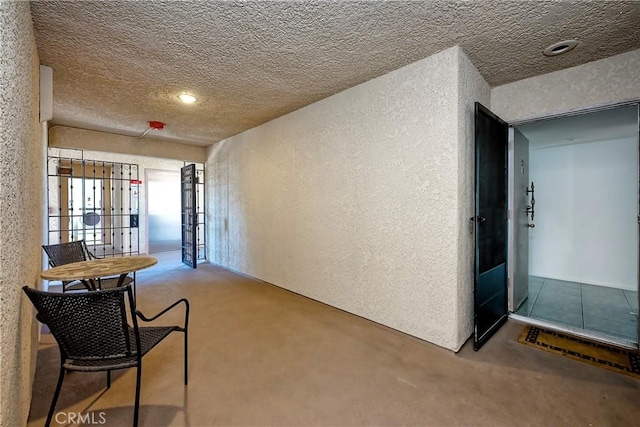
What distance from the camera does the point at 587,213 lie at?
14.6 feet

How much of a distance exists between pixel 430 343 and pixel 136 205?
24.1 ft

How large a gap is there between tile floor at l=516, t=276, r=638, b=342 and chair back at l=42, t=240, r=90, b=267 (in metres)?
4.87

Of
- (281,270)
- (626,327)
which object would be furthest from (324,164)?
(626,327)

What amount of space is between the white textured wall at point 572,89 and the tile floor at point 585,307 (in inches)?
85.5

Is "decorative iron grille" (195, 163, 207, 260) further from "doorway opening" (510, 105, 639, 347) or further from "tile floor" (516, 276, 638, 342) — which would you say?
"tile floor" (516, 276, 638, 342)

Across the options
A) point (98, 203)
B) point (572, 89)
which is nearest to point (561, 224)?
point (572, 89)

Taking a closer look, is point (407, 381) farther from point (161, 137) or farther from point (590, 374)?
point (161, 137)

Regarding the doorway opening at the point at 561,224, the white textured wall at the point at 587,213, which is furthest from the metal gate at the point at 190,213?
the white textured wall at the point at 587,213

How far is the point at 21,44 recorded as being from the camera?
1.50 meters

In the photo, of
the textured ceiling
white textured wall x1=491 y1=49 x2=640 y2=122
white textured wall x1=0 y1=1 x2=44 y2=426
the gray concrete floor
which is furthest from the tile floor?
white textured wall x1=0 y1=1 x2=44 y2=426

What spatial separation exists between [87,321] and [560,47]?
12.2 feet

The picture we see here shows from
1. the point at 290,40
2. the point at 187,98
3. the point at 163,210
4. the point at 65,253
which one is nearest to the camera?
the point at 290,40

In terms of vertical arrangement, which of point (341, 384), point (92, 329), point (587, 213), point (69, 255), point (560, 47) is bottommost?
point (341, 384)

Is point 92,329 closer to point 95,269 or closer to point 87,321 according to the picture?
point 87,321
